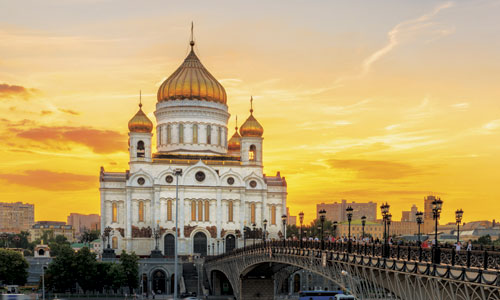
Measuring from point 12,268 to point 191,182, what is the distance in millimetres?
23505

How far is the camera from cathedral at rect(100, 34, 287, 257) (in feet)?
292

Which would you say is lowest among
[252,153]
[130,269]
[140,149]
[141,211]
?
[130,269]

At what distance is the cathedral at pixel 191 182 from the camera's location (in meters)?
89.0

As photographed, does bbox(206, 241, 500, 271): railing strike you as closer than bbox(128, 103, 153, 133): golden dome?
Yes

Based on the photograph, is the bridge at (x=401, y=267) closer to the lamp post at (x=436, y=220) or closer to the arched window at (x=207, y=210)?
the lamp post at (x=436, y=220)

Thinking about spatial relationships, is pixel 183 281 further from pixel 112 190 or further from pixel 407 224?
pixel 407 224

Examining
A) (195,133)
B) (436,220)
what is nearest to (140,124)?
(195,133)

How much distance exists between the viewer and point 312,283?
8644cm

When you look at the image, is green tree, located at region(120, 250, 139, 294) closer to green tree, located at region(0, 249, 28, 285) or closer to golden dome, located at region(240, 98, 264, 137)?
green tree, located at region(0, 249, 28, 285)

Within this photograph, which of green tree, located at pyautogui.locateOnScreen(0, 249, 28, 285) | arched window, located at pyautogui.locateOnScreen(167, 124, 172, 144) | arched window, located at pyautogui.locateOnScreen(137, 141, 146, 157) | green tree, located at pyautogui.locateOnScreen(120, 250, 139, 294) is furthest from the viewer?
arched window, located at pyautogui.locateOnScreen(167, 124, 172, 144)

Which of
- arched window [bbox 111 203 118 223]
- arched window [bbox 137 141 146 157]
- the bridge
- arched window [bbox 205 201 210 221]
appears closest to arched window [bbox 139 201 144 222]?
arched window [bbox 111 203 118 223]

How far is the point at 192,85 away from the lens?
9575cm

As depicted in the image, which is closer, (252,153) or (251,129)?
(251,129)

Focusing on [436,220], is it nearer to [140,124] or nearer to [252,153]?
[140,124]
